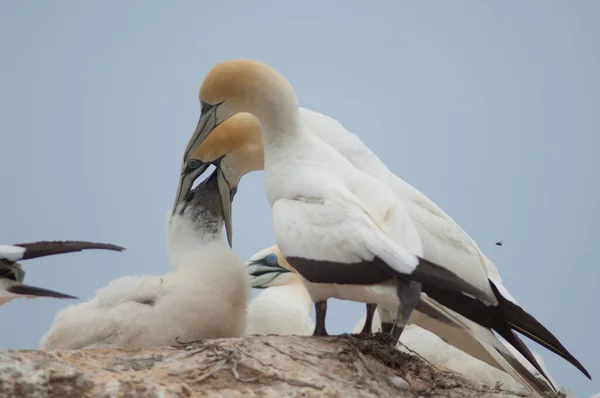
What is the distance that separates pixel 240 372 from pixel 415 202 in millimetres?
1377

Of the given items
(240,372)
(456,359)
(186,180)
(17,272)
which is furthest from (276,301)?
(240,372)

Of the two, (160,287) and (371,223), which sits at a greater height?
(371,223)

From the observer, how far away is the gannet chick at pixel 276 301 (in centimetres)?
468

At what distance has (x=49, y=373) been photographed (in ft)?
8.83

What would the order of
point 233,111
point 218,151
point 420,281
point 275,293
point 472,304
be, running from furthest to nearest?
point 275,293, point 218,151, point 233,111, point 472,304, point 420,281

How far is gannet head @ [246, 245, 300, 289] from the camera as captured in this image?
553 centimetres

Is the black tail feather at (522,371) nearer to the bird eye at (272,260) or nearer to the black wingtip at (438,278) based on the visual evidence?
the black wingtip at (438,278)

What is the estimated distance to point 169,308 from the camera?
3.81 metres

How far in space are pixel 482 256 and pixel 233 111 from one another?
1231mm

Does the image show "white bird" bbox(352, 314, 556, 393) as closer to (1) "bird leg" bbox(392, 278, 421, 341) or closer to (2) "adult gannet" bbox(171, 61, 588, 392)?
(2) "adult gannet" bbox(171, 61, 588, 392)

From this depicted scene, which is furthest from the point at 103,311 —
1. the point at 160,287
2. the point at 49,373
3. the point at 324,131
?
the point at 324,131

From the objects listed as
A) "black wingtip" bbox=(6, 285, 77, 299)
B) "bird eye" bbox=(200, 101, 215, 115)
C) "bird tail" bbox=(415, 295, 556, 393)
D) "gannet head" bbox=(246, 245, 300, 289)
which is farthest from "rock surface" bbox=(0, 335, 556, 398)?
"gannet head" bbox=(246, 245, 300, 289)

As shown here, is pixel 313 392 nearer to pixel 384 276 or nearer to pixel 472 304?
pixel 384 276

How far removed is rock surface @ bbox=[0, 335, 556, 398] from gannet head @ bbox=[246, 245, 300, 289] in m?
2.07
